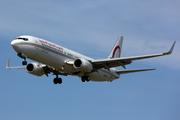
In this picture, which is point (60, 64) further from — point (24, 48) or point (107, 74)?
point (107, 74)

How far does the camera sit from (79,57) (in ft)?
165

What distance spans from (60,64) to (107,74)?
36.3 ft

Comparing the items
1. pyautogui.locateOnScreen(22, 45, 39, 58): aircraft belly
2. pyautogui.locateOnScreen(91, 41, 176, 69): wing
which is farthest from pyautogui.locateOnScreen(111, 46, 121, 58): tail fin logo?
pyautogui.locateOnScreen(22, 45, 39, 58): aircraft belly

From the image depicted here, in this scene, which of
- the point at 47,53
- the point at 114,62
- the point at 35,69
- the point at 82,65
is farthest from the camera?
the point at 35,69

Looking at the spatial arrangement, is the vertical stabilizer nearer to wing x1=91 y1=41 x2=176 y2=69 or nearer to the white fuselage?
wing x1=91 y1=41 x2=176 y2=69

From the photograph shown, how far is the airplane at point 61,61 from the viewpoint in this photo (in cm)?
4378

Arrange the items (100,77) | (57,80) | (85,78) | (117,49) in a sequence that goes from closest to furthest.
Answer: (85,78) < (57,80) < (100,77) < (117,49)

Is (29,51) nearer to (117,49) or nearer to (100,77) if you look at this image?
(100,77)

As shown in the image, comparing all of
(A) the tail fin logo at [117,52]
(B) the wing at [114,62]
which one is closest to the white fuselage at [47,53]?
(B) the wing at [114,62]

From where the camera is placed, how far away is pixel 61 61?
4675 centimetres

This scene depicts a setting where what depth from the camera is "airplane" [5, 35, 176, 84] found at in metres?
43.8

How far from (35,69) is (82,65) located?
819 cm

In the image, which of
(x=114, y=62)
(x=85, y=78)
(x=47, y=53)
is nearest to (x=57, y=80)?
(x=85, y=78)

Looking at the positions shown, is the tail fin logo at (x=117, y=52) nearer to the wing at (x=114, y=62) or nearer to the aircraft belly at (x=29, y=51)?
the wing at (x=114, y=62)
